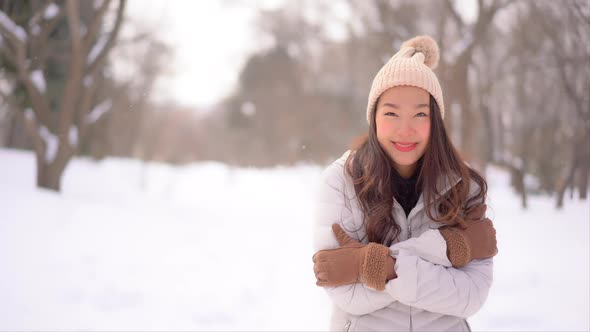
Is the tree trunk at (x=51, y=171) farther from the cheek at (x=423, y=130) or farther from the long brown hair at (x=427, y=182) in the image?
the cheek at (x=423, y=130)

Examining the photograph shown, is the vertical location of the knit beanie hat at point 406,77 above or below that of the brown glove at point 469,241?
above

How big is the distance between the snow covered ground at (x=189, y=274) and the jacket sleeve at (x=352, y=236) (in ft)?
1.85

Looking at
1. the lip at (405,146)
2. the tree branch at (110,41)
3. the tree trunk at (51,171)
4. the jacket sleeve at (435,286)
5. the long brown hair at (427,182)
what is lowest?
the tree trunk at (51,171)

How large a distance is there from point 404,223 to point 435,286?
298 millimetres

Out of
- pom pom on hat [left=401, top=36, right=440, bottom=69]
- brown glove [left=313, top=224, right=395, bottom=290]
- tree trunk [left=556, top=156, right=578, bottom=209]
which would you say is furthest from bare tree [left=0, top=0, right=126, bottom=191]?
tree trunk [left=556, top=156, right=578, bottom=209]

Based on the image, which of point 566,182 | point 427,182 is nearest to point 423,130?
point 427,182

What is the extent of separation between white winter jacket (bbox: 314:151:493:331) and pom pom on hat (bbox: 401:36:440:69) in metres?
0.61

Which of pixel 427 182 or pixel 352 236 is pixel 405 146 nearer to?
pixel 427 182

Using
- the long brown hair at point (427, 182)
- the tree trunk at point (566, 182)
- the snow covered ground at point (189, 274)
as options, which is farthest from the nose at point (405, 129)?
the tree trunk at point (566, 182)

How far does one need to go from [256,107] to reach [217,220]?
708 inches

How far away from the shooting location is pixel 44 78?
6301 mm

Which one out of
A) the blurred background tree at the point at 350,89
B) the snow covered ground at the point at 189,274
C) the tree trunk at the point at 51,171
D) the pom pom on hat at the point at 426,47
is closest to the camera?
the pom pom on hat at the point at 426,47

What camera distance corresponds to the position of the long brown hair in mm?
1708

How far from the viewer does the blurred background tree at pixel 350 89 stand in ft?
15.0
